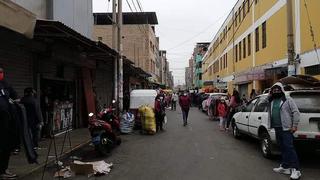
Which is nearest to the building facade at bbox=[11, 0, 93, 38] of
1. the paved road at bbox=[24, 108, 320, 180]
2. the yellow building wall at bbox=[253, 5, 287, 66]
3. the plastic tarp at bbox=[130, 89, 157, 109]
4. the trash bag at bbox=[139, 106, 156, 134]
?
the plastic tarp at bbox=[130, 89, 157, 109]

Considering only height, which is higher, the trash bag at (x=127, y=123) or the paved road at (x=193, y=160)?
the trash bag at (x=127, y=123)

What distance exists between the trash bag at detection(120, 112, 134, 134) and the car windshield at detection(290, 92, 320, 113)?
9243 mm

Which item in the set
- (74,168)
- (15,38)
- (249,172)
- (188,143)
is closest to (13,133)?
(74,168)

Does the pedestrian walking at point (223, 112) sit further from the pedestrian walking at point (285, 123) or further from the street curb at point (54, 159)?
the pedestrian walking at point (285, 123)

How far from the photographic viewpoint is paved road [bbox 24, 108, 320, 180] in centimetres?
970

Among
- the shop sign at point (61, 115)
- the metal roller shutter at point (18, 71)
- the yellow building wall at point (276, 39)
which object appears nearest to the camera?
the metal roller shutter at point (18, 71)

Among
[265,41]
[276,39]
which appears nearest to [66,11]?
[276,39]

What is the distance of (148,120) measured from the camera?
1956 centimetres

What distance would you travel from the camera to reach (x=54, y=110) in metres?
17.3

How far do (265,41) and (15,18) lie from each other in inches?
953

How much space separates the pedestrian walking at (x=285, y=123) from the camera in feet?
31.8

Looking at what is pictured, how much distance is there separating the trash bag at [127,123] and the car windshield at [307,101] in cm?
924

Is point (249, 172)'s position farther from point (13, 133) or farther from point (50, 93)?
point (50, 93)

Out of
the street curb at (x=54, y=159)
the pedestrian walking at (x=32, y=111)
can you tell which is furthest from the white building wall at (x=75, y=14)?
the pedestrian walking at (x=32, y=111)
